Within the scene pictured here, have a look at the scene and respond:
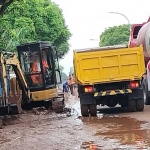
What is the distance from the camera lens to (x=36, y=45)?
17.7m

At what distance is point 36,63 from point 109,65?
350 centimetres

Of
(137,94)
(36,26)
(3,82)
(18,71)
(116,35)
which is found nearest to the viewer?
(3,82)

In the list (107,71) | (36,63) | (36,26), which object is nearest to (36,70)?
(36,63)

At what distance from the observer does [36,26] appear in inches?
1551

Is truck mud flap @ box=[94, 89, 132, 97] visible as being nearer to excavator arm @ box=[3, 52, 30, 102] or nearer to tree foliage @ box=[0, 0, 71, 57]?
excavator arm @ box=[3, 52, 30, 102]

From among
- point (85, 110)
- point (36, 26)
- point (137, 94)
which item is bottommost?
point (85, 110)

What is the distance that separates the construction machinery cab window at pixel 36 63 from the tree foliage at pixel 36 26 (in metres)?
8.91

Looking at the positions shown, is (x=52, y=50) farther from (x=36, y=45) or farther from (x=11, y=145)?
(x=11, y=145)

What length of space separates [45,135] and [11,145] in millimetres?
1684

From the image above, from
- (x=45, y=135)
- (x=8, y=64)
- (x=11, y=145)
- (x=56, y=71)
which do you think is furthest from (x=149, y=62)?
(x=11, y=145)

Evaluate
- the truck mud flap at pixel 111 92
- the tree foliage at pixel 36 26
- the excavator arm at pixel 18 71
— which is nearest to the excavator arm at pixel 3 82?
the excavator arm at pixel 18 71

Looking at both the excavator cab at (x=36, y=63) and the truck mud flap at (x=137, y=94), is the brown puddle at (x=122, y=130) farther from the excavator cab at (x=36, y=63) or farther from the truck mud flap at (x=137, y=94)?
the excavator cab at (x=36, y=63)

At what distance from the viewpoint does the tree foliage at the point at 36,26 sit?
31.4 meters

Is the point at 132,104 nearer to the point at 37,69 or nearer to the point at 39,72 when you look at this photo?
the point at 39,72
